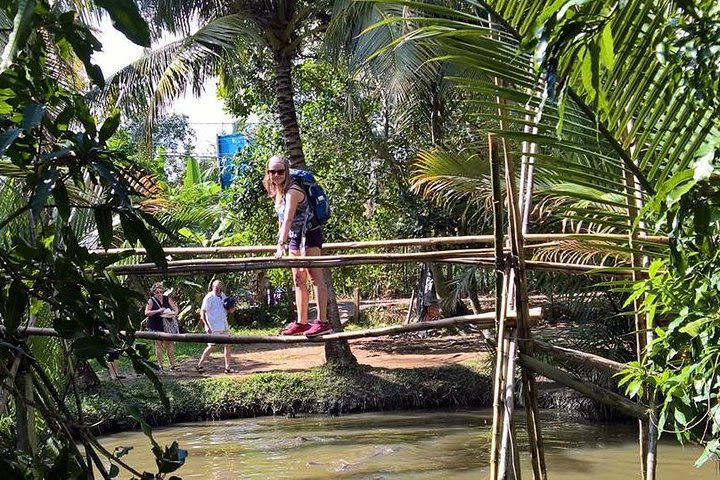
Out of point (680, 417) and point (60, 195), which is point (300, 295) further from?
point (60, 195)

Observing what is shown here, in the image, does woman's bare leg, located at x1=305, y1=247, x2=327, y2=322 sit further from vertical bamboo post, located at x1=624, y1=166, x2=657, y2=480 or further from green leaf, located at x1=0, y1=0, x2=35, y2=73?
green leaf, located at x1=0, y1=0, x2=35, y2=73

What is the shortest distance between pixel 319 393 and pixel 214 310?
1672 millimetres

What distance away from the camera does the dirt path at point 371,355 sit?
11953 mm

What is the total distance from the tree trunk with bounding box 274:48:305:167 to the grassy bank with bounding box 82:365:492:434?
8.69 ft

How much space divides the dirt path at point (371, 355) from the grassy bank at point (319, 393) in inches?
29.9

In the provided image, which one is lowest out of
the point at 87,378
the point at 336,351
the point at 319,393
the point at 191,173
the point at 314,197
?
the point at 319,393

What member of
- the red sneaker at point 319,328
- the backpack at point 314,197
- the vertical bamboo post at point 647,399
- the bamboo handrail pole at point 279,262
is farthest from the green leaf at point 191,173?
the vertical bamboo post at point 647,399

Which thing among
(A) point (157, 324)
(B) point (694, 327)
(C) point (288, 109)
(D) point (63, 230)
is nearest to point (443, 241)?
(B) point (694, 327)

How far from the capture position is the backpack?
198 inches

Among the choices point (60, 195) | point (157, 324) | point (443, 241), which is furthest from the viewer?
point (157, 324)

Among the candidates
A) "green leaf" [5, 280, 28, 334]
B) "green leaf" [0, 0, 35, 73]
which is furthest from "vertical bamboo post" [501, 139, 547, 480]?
"green leaf" [0, 0, 35, 73]

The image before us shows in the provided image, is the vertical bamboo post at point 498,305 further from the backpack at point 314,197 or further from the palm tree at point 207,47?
the palm tree at point 207,47

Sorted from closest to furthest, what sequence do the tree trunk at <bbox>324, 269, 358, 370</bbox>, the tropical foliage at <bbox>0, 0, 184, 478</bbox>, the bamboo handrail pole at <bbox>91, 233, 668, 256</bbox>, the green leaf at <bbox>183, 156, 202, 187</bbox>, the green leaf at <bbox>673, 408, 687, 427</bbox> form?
the tropical foliage at <bbox>0, 0, 184, 478</bbox>
the green leaf at <bbox>673, 408, 687, 427</bbox>
the bamboo handrail pole at <bbox>91, 233, 668, 256</bbox>
the tree trunk at <bbox>324, 269, 358, 370</bbox>
the green leaf at <bbox>183, 156, 202, 187</bbox>

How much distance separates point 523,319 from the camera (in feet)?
11.1
